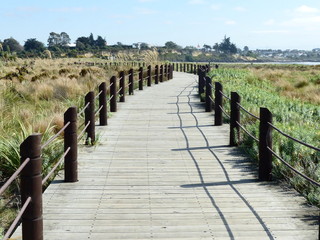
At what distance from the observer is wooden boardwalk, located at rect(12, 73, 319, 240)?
221 inches

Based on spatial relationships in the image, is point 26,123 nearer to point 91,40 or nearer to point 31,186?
point 31,186

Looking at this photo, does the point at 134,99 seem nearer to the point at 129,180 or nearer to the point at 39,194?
the point at 129,180

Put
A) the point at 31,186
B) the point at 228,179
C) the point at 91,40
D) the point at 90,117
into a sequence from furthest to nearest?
the point at 91,40 < the point at 90,117 < the point at 228,179 < the point at 31,186

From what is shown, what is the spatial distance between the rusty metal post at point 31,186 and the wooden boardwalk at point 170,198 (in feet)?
1.78

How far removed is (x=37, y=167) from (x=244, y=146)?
19.3ft

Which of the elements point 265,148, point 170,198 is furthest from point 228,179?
point 170,198

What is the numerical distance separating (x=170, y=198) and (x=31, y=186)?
2.46 m

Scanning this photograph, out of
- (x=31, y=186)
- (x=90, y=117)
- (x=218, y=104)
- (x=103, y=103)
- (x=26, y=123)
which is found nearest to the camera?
(x=31, y=186)

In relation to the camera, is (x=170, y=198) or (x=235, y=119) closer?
(x=170, y=198)

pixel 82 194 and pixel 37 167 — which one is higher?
pixel 37 167

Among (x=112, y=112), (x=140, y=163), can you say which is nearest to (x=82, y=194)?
(x=140, y=163)

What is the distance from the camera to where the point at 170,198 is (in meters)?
6.84

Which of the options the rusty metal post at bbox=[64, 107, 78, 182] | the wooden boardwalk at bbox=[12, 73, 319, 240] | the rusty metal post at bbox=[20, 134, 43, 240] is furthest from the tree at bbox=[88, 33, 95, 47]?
the rusty metal post at bbox=[20, 134, 43, 240]

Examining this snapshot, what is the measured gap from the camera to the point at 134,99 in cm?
2002
